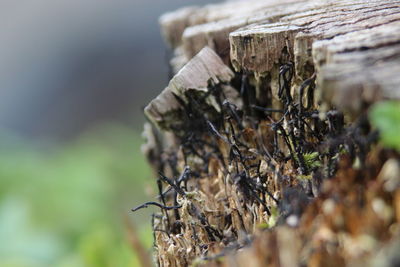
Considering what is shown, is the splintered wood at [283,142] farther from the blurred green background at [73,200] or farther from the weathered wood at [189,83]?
the blurred green background at [73,200]

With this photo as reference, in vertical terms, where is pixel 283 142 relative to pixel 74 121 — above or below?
above

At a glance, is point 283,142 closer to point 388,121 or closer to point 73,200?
point 388,121

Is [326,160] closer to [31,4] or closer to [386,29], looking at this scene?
[386,29]

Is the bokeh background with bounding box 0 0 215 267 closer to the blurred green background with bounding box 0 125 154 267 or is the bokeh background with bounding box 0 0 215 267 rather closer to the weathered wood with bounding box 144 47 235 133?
the blurred green background with bounding box 0 125 154 267

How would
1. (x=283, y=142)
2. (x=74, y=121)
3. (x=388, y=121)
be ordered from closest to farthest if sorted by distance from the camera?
(x=388, y=121) → (x=283, y=142) → (x=74, y=121)

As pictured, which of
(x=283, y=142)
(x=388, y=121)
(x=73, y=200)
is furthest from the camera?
(x=73, y=200)

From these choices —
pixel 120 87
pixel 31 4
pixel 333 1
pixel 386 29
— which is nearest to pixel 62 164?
pixel 120 87

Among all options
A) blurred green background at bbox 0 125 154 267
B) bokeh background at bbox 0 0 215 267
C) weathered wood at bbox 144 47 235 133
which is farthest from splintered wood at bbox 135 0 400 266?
bokeh background at bbox 0 0 215 267

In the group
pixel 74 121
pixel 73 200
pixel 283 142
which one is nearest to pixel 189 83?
pixel 283 142
